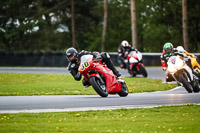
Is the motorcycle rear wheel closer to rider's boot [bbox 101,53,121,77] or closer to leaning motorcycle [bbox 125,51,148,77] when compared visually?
rider's boot [bbox 101,53,121,77]

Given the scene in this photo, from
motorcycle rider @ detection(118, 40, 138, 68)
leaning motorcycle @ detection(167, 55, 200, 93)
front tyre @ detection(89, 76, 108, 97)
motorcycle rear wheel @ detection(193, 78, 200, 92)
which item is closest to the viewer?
front tyre @ detection(89, 76, 108, 97)

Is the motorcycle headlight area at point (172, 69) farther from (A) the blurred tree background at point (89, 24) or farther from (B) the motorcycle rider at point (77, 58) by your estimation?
(A) the blurred tree background at point (89, 24)

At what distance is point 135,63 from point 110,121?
51.3 feet

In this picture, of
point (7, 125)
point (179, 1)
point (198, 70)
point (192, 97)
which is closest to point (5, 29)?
point (179, 1)

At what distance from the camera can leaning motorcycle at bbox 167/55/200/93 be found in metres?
17.3

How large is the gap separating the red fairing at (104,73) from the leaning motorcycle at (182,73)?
2.65 metres

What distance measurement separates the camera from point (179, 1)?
52.0 meters

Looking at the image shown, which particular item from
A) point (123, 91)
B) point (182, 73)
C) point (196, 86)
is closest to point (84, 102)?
point (123, 91)

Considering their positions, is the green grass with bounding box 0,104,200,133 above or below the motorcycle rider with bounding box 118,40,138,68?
below

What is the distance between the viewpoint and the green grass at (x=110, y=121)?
9539 millimetres

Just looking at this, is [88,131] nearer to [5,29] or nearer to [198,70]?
[198,70]

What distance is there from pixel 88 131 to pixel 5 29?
132 ft

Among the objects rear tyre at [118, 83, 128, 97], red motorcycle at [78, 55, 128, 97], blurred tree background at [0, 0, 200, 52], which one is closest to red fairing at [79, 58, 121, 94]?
red motorcycle at [78, 55, 128, 97]

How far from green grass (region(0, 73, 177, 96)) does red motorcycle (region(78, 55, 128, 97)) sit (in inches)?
103
